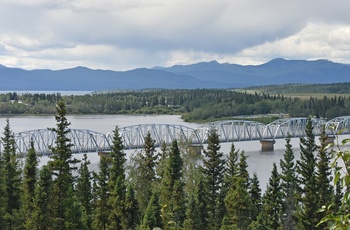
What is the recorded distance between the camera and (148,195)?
34.3 meters

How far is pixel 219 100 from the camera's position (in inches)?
6870

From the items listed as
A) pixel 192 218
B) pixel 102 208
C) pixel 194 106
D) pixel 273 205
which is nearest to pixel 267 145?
pixel 273 205

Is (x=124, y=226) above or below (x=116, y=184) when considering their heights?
below

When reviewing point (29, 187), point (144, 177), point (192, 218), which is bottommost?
point (192, 218)

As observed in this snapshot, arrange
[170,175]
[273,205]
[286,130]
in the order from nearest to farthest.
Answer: [170,175] < [273,205] < [286,130]

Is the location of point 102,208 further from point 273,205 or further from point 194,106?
point 194,106

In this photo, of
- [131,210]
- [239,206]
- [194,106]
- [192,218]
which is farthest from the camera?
[194,106]

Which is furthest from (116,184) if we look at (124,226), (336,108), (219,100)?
(219,100)

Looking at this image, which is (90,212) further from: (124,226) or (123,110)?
(123,110)

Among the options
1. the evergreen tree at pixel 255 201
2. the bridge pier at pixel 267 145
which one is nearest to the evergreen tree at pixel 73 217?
the evergreen tree at pixel 255 201

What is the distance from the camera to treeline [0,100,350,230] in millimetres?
23688

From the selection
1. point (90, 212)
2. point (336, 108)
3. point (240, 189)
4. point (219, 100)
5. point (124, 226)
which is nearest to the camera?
point (124, 226)

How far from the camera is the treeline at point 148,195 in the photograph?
23.7m

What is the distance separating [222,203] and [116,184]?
7.80 meters
